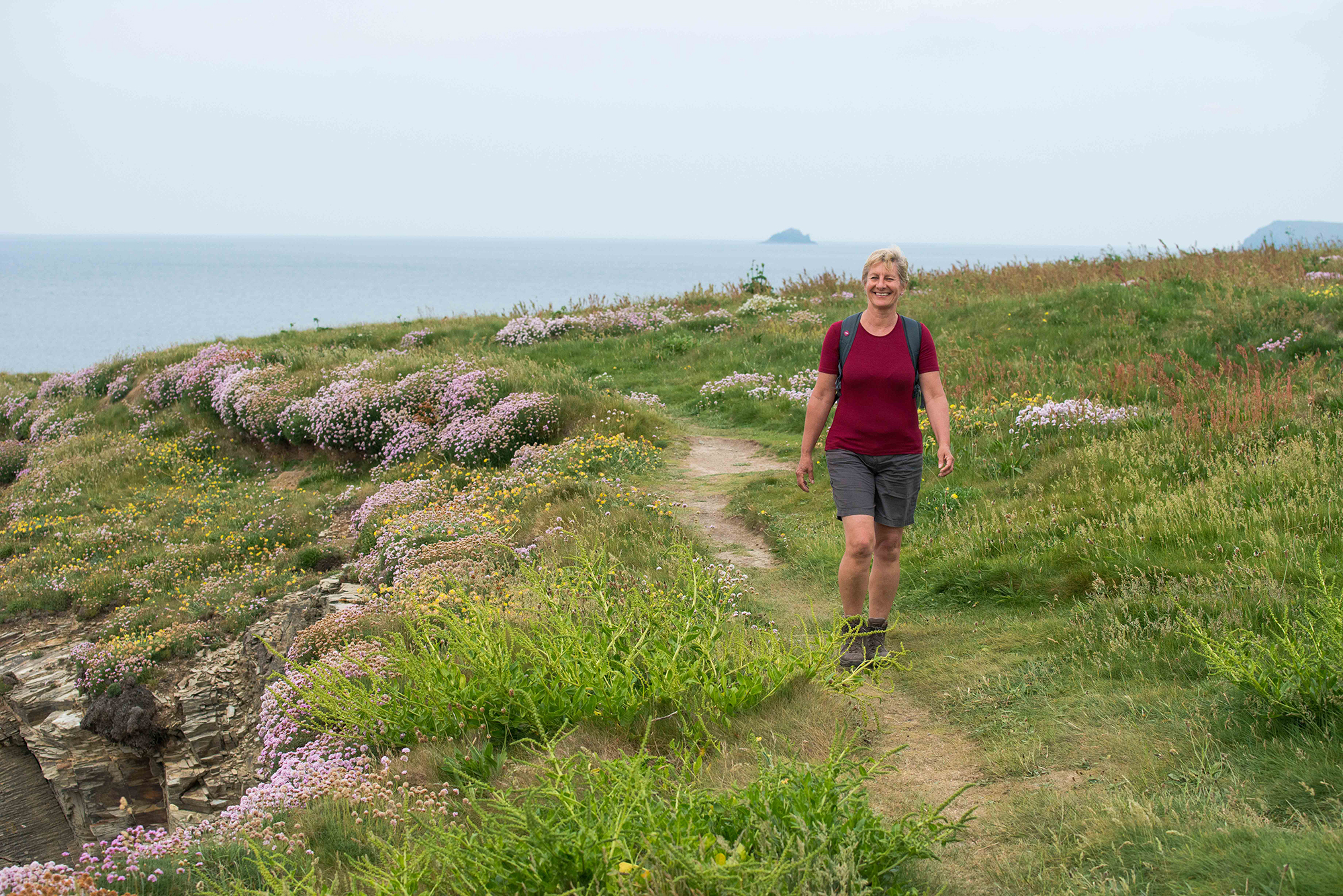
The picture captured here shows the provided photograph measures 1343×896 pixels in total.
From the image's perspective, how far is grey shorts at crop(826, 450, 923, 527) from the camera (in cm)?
554

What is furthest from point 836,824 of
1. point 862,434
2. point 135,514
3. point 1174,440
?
point 135,514

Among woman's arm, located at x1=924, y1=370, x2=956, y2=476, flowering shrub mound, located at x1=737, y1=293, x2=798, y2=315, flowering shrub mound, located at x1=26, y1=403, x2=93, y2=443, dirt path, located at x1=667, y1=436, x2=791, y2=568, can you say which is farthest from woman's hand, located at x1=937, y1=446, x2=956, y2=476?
flowering shrub mound, located at x1=26, y1=403, x2=93, y2=443

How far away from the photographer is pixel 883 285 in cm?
537

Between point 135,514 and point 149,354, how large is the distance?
9.22 metres

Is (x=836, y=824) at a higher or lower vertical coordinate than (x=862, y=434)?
lower

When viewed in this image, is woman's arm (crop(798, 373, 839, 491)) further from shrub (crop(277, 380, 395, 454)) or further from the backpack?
shrub (crop(277, 380, 395, 454))

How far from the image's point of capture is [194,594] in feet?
36.8

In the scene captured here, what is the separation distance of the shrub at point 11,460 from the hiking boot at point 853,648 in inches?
749

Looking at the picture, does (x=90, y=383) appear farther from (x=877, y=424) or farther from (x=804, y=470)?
(x=877, y=424)

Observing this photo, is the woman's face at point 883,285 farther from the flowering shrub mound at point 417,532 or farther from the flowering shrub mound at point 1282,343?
the flowering shrub mound at point 1282,343

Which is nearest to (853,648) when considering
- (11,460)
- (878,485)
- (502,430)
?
(878,485)

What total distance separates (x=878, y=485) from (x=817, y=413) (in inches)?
25.7

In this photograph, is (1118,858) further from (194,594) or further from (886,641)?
(194,594)

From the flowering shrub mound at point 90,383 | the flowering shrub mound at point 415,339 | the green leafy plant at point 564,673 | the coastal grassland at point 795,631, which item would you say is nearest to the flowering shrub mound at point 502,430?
the coastal grassland at point 795,631
